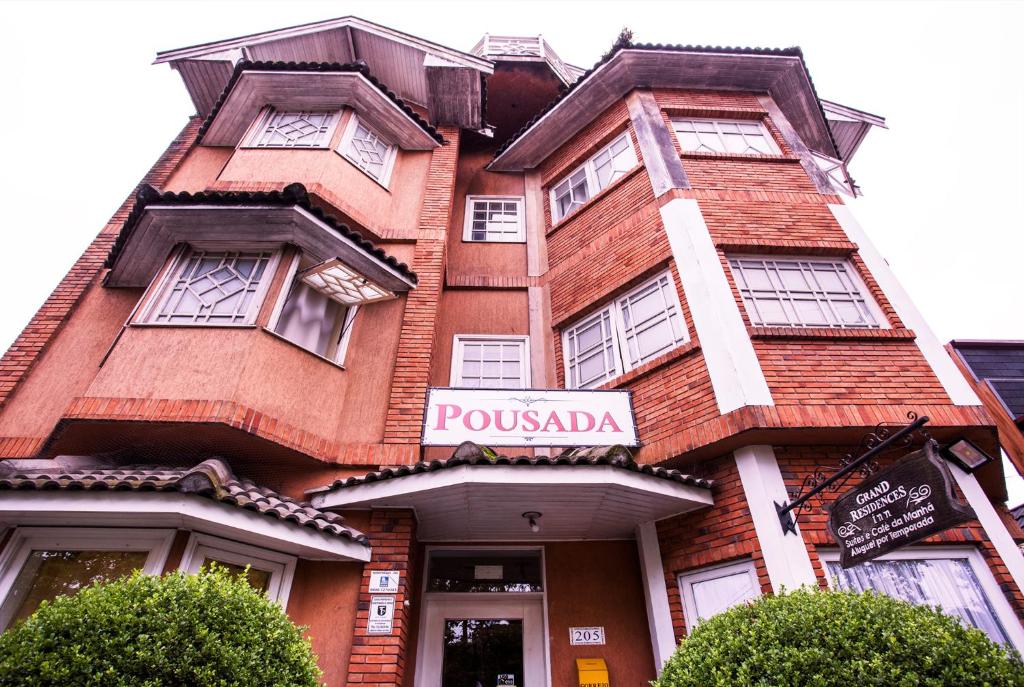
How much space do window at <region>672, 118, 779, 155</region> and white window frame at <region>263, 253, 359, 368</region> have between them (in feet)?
20.4

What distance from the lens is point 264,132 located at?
29.5 ft

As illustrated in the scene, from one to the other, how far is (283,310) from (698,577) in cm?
591

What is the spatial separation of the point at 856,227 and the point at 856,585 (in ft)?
16.7

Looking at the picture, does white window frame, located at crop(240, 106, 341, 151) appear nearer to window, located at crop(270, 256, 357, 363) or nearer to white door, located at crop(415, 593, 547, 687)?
window, located at crop(270, 256, 357, 363)

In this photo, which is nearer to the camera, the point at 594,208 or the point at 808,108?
the point at 594,208

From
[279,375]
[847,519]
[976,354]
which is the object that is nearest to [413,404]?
[279,375]

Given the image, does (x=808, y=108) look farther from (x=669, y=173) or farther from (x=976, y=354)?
(x=976, y=354)

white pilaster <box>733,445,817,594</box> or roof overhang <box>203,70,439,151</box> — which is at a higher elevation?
roof overhang <box>203,70,439,151</box>

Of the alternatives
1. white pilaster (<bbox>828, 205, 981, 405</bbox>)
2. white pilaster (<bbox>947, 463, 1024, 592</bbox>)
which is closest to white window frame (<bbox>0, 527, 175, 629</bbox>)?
white pilaster (<bbox>947, 463, 1024, 592</bbox>)

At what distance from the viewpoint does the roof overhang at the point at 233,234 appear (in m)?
6.52

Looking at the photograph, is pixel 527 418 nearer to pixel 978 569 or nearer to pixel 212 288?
pixel 212 288

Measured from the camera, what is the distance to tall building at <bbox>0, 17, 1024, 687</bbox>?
471 centimetres

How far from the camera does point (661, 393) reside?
616 cm

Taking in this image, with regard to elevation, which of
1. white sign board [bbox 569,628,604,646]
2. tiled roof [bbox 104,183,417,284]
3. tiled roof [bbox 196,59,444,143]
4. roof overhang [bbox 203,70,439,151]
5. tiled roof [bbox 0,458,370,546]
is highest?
tiled roof [bbox 196,59,444,143]
